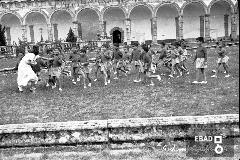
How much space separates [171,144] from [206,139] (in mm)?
652

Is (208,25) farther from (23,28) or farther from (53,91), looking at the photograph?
(53,91)

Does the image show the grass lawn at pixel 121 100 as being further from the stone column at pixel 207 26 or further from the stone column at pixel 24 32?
the stone column at pixel 24 32

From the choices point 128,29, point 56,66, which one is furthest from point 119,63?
point 128,29

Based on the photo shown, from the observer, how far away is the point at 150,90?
12.4 meters

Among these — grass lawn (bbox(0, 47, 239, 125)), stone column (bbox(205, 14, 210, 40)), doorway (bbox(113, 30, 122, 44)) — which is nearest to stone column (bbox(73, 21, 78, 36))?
doorway (bbox(113, 30, 122, 44))

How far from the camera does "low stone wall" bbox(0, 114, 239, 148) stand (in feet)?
22.4

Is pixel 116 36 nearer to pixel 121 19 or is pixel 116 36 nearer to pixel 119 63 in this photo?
pixel 121 19

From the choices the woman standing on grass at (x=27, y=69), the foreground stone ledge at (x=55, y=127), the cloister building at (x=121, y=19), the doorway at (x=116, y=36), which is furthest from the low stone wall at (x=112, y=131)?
the doorway at (x=116, y=36)

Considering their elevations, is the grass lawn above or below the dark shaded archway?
A: below

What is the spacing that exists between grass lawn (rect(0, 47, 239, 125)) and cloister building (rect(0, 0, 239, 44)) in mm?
19254

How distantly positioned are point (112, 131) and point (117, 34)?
28.5 m

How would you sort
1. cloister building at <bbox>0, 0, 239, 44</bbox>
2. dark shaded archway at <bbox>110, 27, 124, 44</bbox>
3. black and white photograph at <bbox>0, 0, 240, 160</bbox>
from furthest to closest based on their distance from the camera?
dark shaded archway at <bbox>110, 27, 124, 44</bbox>, cloister building at <bbox>0, 0, 239, 44</bbox>, black and white photograph at <bbox>0, 0, 240, 160</bbox>

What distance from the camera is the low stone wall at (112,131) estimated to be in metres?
6.82

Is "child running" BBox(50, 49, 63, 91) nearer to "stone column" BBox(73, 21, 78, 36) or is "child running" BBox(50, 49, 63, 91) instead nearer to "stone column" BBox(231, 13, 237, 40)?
"stone column" BBox(73, 21, 78, 36)
